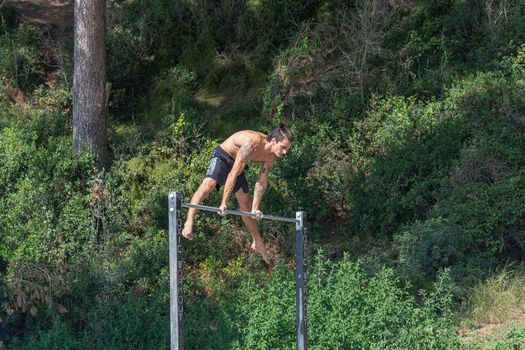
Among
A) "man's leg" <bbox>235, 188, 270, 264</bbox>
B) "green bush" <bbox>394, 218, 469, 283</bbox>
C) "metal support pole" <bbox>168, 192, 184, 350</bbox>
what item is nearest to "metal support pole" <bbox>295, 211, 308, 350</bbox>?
"man's leg" <bbox>235, 188, 270, 264</bbox>

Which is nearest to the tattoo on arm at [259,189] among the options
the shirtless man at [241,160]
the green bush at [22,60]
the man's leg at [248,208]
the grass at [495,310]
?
the shirtless man at [241,160]

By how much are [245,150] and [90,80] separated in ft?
17.2

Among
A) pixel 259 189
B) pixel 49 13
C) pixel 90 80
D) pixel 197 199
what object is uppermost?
pixel 49 13

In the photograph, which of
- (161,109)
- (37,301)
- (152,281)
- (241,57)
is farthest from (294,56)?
(37,301)

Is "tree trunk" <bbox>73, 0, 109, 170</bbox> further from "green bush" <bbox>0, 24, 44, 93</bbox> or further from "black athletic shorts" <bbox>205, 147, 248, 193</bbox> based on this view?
"black athletic shorts" <bbox>205, 147, 248, 193</bbox>

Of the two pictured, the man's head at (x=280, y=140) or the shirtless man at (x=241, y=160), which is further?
the man's head at (x=280, y=140)

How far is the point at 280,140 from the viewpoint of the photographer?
973cm

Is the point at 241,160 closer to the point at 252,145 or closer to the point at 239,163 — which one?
the point at 239,163

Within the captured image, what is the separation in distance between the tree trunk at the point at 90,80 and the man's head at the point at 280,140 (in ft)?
16.0

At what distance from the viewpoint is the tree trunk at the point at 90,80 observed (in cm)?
1399

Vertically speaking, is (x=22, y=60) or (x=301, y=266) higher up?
(x=22, y=60)

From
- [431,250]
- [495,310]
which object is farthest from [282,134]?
[495,310]

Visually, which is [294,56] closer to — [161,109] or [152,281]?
[161,109]

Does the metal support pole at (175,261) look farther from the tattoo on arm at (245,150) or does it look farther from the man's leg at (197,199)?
the man's leg at (197,199)
